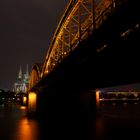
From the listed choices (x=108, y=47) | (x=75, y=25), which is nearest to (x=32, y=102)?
(x=75, y=25)

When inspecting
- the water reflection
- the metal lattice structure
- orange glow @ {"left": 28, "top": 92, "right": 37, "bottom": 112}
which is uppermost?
the metal lattice structure

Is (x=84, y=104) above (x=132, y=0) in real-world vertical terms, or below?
below

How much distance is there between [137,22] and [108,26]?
8.20 feet

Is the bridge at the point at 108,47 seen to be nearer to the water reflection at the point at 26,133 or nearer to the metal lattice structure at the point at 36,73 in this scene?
the water reflection at the point at 26,133

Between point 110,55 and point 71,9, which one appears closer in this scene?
point 110,55

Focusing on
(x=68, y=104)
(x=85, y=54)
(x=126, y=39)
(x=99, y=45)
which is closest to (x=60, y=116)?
(x=68, y=104)

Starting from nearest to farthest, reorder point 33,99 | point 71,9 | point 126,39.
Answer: point 126,39, point 71,9, point 33,99

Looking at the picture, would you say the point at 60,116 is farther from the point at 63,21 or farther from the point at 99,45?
the point at 99,45

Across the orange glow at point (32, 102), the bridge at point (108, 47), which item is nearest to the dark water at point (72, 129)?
the bridge at point (108, 47)

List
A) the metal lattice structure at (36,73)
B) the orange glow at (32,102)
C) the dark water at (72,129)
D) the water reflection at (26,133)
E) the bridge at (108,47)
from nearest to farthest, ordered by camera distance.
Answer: the bridge at (108,47), the water reflection at (26,133), the dark water at (72,129), the orange glow at (32,102), the metal lattice structure at (36,73)

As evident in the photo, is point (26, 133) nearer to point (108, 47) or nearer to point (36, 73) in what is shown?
point (108, 47)

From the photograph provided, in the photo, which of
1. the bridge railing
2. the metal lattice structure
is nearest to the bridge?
the bridge railing

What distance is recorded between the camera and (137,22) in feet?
53.4

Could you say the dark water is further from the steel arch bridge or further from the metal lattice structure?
the metal lattice structure
